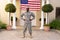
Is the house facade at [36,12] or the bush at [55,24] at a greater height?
the house facade at [36,12]

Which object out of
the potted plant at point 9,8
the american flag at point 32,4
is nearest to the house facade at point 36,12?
the american flag at point 32,4

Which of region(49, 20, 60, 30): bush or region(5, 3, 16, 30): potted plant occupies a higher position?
region(5, 3, 16, 30): potted plant

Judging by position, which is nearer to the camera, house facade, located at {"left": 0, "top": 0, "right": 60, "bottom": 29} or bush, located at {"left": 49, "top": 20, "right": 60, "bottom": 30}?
bush, located at {"left": 49, "top": 20, "right": 60, "bottom": 30}

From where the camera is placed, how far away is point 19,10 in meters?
19.7

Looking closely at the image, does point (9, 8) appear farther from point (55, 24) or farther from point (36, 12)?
point (55, 24)

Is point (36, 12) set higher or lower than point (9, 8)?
lower

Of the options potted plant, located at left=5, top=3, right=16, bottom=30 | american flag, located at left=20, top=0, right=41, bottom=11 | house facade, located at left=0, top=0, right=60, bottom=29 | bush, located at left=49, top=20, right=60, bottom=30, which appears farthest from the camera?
american flag, located at left=20, top=0, right=41, bottom=11

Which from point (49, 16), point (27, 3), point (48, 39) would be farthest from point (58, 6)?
point (48, 39)

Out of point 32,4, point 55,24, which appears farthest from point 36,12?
point 55,24

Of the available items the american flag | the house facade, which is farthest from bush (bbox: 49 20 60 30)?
the american flag

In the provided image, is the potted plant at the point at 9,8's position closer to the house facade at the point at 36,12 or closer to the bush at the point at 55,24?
the house facade at the point at 36,12

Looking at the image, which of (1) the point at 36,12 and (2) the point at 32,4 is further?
(1) the point at 36,12

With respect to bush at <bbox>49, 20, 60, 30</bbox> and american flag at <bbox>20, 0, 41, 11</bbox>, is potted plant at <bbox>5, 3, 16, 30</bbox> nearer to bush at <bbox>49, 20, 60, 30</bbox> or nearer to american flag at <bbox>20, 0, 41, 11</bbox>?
american flag at <bbox>20, 0, 41, 11</bbox>

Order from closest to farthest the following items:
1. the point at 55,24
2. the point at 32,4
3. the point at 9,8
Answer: the point at 9,8
the point at 55,24
the point at 32,4
